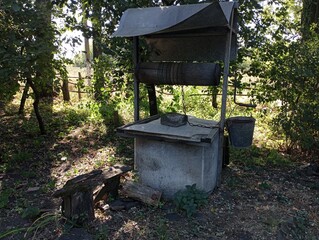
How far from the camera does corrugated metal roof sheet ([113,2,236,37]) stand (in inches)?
121

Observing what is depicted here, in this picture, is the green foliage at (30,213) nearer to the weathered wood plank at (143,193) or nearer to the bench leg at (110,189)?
the bench leg at (110,189)

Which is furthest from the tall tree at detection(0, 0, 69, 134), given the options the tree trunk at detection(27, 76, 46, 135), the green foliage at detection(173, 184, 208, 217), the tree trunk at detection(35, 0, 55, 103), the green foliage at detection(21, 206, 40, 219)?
the green foliage at detection(173, 184, 208, 217)

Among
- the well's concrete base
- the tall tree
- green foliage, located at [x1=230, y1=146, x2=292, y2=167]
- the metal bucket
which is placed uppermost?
the tall tree

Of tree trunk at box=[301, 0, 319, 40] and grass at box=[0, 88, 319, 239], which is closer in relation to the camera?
grass at box=[0, 88, 319, 239]

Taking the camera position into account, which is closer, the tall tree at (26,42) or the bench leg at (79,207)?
the bench leg at (79,207)

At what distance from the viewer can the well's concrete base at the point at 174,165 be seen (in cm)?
344

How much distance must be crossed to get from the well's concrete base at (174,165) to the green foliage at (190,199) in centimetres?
10

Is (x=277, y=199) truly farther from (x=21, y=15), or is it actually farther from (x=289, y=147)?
(x=21, y=15)

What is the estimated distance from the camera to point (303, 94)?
4684mm

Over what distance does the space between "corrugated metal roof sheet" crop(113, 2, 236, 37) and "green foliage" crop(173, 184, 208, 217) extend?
1.75m

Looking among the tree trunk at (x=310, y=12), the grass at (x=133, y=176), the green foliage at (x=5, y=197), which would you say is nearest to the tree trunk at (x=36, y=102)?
the grass at (x=133, y=176)

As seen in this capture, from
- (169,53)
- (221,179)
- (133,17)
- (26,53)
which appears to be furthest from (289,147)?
(26,53)

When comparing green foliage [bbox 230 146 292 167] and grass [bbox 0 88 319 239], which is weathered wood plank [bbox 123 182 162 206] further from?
green foliage [bbox 230 146 292 167]

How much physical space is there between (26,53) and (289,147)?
457 cm
